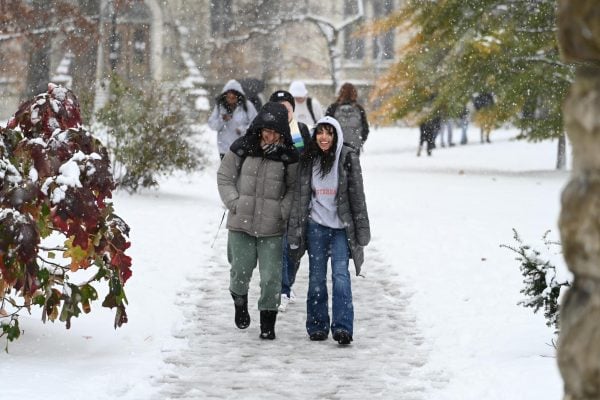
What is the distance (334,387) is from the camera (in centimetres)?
662

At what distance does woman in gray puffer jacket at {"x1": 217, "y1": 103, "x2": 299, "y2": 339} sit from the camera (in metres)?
7.89

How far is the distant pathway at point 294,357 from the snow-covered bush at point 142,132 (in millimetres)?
6038

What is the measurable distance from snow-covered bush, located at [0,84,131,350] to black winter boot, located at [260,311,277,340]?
125 cm

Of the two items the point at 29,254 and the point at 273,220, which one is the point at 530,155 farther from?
the point at 29,254

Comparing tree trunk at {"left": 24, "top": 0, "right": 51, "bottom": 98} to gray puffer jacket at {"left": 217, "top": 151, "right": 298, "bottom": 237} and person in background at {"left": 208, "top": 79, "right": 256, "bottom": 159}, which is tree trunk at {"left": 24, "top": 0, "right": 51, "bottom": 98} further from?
gray puffer jacket at {"left": 217, "top": 151, "right": 298, "bottom": 237}

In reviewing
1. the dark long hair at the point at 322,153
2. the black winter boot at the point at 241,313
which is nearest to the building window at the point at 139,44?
the black winter boot at the point at 241,313

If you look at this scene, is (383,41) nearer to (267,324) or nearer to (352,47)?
(352,47)

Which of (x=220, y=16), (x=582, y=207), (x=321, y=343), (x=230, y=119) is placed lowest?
(x=321, y=343)

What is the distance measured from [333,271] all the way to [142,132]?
8.41 meters

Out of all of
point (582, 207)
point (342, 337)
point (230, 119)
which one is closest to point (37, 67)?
point (230, 119)

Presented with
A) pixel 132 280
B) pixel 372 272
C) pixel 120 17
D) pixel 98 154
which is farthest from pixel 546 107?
pixel 120 17

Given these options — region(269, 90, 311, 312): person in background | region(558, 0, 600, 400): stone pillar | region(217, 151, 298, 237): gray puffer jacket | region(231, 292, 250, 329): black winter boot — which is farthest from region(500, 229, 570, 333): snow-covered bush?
region(558, 0, 600, 400): stone pillar

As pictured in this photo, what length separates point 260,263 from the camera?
805 cm

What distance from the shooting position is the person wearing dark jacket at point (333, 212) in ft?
25.5
